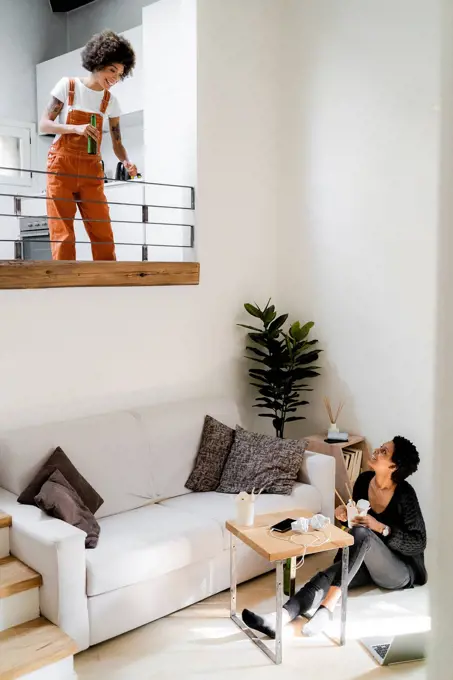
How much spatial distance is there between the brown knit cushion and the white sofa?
0.25 ft

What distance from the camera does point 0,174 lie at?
5.37 m

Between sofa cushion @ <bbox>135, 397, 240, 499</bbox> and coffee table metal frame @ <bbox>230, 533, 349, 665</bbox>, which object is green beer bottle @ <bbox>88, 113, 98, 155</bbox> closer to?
sofa cushion @ <bbox>135, 397, 240, 499</bbox>

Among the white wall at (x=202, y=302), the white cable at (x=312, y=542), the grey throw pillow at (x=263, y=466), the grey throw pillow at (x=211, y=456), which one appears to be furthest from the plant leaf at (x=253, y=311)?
the white cable at (x=312, y=542)

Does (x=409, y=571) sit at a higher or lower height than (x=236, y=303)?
lower

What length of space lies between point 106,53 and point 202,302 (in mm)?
1559

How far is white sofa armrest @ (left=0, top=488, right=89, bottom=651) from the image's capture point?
2.61 m

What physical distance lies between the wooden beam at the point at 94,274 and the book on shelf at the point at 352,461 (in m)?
1.42

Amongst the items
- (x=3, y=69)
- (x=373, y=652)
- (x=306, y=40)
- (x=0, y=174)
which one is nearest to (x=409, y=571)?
(x=373, y=652)

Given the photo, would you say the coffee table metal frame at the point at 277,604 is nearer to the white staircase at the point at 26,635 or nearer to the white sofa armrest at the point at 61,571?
the white sofa armrest at the point at 61,571

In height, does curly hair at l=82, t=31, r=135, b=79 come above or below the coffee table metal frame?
above

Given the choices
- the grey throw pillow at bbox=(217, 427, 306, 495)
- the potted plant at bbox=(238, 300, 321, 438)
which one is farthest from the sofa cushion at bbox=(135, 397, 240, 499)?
the potted plant at bbox=(238, 300, 321, 438)

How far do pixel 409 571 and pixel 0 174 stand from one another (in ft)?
13.9

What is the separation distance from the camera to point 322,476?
3742 mm

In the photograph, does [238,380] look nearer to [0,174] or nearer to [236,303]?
[236,303]
